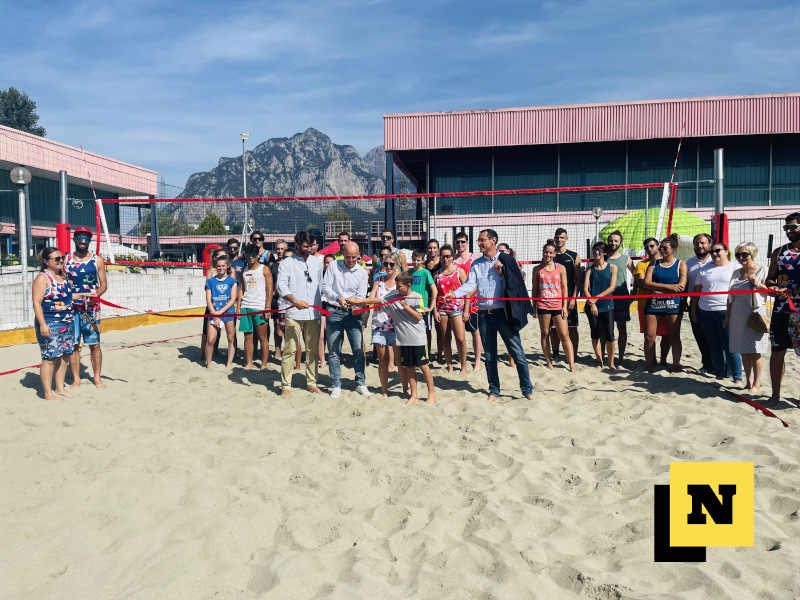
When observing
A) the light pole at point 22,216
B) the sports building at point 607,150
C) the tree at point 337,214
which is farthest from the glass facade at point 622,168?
the light pole at point 22,216

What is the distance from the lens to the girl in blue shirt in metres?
6.96

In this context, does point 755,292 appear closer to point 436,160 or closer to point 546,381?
point 546,381

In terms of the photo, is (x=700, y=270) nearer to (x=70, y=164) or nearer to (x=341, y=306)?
(x=341, y=306)

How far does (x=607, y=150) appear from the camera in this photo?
23953 millimetres

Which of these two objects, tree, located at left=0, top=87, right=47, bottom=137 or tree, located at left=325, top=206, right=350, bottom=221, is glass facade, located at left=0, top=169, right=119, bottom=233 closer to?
tree, located at left=325, top=206, right=350, bottom=221

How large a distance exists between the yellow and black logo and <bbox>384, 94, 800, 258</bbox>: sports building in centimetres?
1800

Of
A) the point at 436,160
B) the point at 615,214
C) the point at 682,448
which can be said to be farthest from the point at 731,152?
the point at 682,448

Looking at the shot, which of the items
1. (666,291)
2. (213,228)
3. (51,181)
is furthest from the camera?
(51,181)

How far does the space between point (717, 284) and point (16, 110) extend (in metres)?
72.2

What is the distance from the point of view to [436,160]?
25.0m

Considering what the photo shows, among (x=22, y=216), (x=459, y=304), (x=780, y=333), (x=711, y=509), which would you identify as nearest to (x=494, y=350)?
(x=459, y=304)

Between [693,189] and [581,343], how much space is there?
53.0 feet

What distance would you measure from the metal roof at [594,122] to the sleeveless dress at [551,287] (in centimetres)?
1814

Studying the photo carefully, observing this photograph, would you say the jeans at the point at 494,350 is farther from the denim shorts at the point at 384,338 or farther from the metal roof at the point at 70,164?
the metal roof at the point at 70,164
